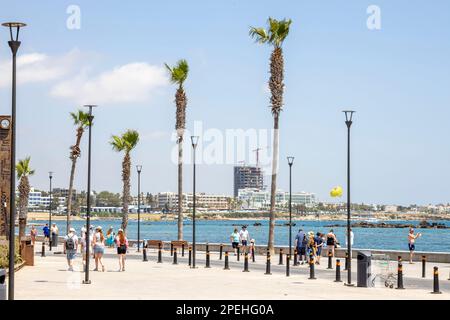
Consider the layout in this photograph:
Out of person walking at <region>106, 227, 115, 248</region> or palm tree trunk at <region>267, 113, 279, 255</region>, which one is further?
person walking at <region>106, 227, 115, 248</region>

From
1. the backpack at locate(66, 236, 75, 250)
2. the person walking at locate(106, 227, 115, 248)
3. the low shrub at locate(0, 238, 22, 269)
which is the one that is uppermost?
the backpack at locate(66, 236, 75, 250)

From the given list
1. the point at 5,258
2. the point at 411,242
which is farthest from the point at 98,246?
the point at 411,242

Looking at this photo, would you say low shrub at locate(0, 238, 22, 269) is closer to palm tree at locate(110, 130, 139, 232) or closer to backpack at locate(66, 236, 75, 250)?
backpack at locate(66, 236, 75, 250)

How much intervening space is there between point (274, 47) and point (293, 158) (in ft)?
24.0

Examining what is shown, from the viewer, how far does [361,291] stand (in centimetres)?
2572

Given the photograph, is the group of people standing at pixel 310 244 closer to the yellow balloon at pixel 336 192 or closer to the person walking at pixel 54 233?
the yellow balloon at pixel 336 192

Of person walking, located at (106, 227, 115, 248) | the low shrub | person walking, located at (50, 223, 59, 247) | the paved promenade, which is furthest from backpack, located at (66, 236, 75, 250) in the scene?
person walking, located at (50, 223, 59, 247)

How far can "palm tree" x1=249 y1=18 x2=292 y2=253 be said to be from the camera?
50.1 m

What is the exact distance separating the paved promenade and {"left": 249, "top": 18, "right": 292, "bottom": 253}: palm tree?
1269 centimetres

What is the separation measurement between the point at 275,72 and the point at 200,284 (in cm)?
2612

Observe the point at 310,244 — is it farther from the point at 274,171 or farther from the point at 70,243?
the point at 70,243

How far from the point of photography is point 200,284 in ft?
91.0
